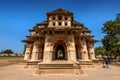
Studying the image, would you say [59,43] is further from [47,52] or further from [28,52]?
[28,52]

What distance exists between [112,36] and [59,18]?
76.6 ft

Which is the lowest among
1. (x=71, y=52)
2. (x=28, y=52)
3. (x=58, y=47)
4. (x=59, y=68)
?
(x=59, y=68)

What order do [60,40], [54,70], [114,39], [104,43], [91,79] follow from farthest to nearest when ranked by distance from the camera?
[104,43] → [114,39] → [60,40] → [54,70] → [91,79]

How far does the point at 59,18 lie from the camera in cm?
2048

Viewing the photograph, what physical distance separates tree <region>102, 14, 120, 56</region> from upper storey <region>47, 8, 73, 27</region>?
793 inches

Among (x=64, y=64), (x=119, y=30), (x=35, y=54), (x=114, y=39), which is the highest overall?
(x=119, y=30)

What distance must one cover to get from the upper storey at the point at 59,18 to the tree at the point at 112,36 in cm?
2014

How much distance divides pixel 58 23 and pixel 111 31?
912 inches

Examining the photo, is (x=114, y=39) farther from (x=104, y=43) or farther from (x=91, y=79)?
(x=91, y=79)

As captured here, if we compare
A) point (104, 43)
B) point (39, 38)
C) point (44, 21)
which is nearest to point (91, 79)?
point (39, 38)

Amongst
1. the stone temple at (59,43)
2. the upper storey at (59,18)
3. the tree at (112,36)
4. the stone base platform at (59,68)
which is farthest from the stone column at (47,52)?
the tree at (112,36)

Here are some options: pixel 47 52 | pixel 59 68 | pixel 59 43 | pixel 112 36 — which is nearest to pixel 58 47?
pixel 59 43

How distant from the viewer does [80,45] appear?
23.9 m

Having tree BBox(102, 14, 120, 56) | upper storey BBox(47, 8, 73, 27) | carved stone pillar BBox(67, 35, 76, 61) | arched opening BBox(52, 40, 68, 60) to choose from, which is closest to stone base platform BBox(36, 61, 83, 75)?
carved stone pillar BBox(67, 35, 76, 61)
